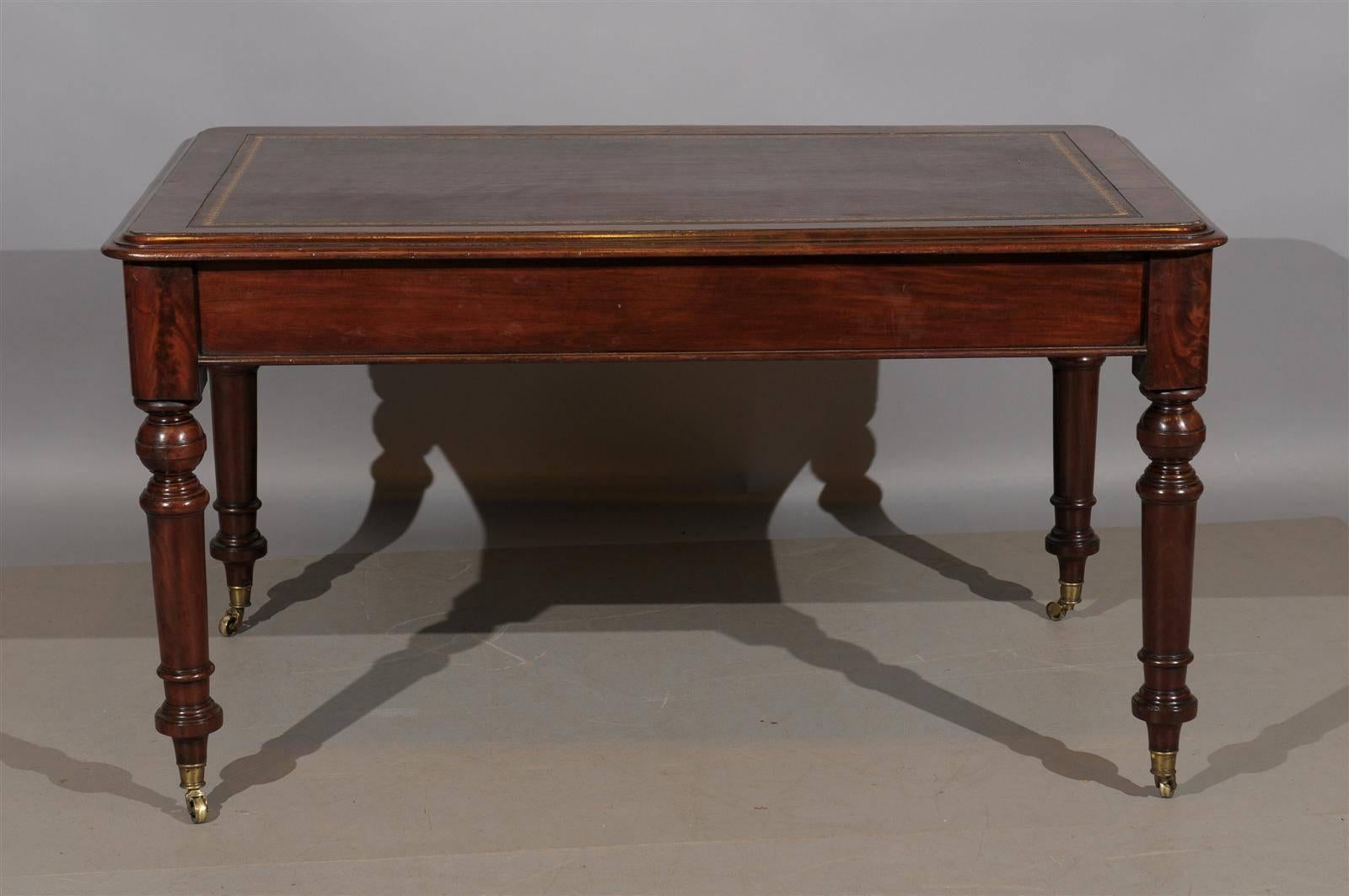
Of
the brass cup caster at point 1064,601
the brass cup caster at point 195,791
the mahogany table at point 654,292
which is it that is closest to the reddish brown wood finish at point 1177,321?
the mahogany table at point 654,292

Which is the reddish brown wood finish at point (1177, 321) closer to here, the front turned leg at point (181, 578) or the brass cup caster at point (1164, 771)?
the brass cup caster at point (1164, 771)

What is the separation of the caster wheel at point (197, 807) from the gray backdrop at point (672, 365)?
1.10m

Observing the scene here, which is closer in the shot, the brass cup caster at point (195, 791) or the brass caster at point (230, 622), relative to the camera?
the brass cup caster at point (195, 791)

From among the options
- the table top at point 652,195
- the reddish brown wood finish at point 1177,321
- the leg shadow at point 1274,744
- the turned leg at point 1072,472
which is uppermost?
the table top at point 652,195

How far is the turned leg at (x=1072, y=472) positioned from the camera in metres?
3.23

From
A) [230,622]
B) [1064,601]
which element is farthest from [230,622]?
[1064,601]

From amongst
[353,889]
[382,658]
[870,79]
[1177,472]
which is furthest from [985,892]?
[870,79]

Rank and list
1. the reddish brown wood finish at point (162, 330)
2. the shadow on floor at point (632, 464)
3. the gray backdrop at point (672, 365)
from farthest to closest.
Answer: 1. the gray backdrop at point (672, 365)
2. the shadow on floor at point (632, 464)
3. the reddish brown wood finish at point (162, 330)

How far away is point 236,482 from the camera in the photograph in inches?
128

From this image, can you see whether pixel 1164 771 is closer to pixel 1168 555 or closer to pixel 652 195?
pixel 1168 555

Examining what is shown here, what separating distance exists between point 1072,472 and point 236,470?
1.50 meters

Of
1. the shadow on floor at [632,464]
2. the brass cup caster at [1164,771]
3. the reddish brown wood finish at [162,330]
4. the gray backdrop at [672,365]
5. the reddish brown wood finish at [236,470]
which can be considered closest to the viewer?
the reddish brown wood finish at [162,330]

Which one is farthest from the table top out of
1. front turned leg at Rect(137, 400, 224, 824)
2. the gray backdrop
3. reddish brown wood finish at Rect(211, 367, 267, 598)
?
the gray backdrop

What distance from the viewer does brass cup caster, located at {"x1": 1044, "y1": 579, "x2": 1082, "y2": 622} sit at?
10.9 feet
